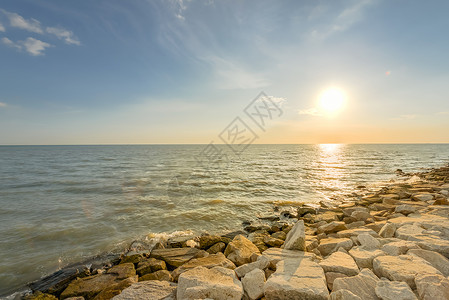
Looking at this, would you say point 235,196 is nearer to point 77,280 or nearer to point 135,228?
point 135,228

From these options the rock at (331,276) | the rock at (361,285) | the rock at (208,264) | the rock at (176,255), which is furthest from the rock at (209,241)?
the rock at (361,285)

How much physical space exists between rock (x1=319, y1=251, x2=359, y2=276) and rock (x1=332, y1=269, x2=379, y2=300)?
0.34 metres

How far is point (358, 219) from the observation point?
7.26 metres

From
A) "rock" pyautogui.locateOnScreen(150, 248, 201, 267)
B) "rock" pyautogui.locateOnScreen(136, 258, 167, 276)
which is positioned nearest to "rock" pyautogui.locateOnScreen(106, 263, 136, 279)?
"rock" pyautogui.locateOnScreen(136, 258, 167, 276)

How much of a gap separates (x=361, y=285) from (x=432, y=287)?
31.2 inches

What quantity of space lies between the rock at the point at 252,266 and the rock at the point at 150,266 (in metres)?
2.03

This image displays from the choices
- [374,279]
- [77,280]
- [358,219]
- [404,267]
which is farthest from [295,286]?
[358,219]

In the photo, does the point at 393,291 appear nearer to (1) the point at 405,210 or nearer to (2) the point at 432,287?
(2) the point at 432,287

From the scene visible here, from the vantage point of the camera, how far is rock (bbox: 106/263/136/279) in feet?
15.1

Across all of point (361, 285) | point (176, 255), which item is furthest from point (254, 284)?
point (176, 255)

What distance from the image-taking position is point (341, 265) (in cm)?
357

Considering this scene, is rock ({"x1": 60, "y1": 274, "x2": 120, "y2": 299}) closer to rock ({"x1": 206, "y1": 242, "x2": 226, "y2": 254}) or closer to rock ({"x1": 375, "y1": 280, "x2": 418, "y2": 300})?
rock ({"x1": 206, "y1": 242, "x2": 226, "y2": 254})

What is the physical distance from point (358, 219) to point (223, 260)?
5.47m

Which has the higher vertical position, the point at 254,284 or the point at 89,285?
the point at 254,284
